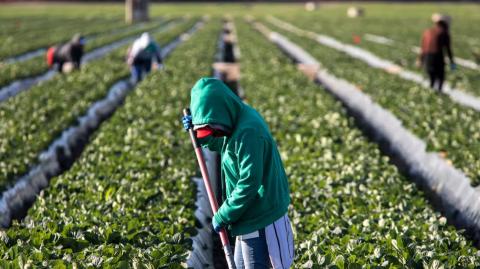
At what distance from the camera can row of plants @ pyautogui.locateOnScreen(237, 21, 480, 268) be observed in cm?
565

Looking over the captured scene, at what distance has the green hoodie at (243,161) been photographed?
13.1ft

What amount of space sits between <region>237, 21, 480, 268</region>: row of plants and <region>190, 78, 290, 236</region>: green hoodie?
1.46 metres

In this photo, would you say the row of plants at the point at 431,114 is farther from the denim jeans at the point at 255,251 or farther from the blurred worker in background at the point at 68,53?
the blurred worker in background at the point at 68,53

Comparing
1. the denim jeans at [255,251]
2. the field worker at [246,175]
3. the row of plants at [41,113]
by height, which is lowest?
the row of plants at [41,113]

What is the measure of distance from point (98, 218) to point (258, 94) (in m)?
8.72

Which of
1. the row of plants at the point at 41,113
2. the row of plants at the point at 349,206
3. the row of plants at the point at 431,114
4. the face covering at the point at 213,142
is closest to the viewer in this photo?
the face covering at the point at 213,142

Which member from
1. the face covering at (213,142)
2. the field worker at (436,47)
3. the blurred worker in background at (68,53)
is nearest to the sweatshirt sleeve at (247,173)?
the face covering at (213,142)

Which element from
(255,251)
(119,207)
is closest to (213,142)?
(255,251)

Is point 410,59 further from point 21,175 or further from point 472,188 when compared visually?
point 21,175

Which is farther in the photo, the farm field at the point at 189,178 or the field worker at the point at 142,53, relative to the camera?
the field worker at the point at 142,53

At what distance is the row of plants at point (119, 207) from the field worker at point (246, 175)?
135cm

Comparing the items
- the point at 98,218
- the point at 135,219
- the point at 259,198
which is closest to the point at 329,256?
the point at 259,198

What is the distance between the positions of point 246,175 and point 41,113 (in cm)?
978

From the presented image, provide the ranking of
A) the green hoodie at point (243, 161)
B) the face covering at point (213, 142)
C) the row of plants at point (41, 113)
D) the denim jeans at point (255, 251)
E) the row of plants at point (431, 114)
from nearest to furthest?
1. the green hoodie at point (243, 161)
2. the denim jeans at point (255, 251)
3. the face covering at point (213, 142)
4. the row of plants at point (431, 114)
5. the row of plants at point (41, 113)
